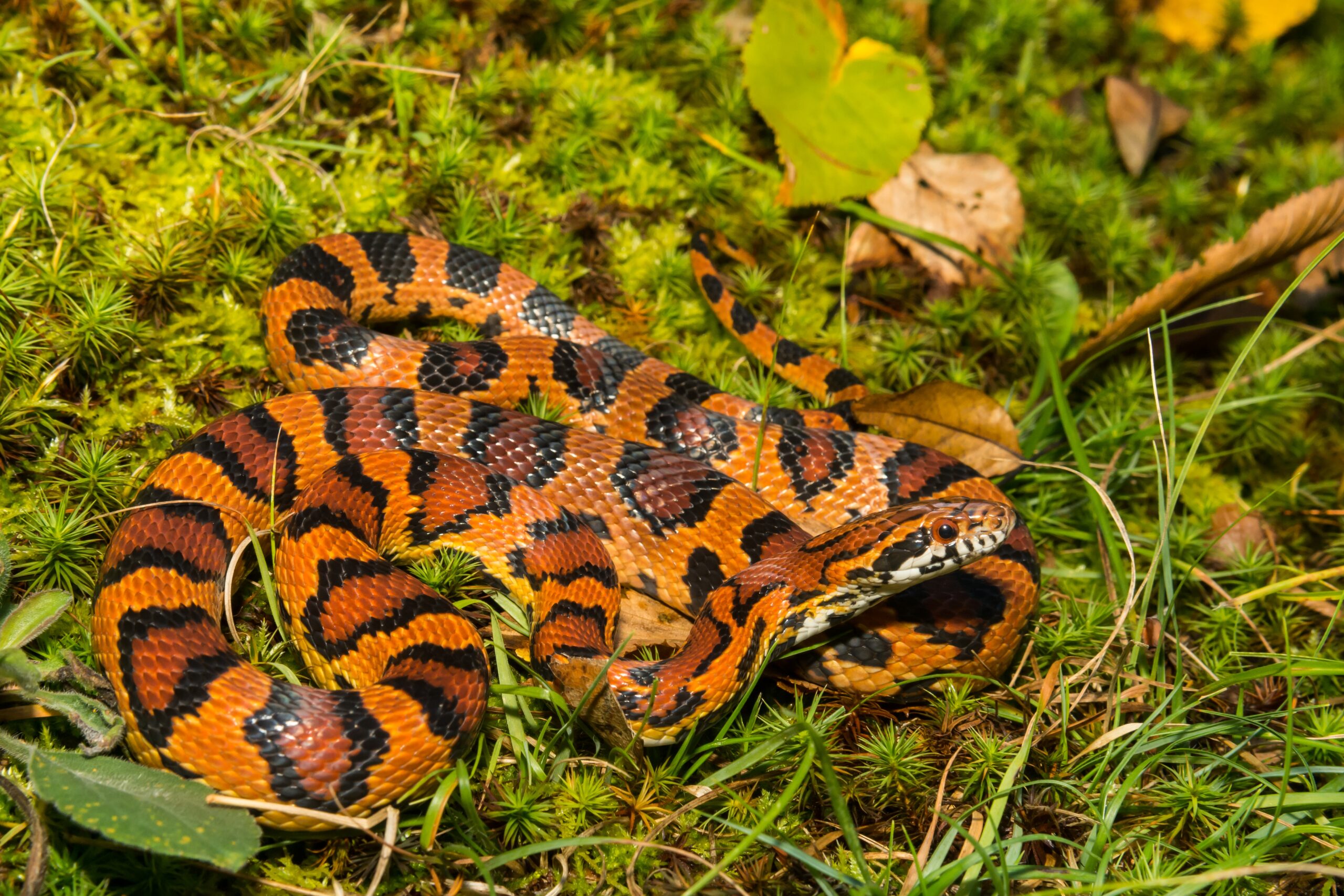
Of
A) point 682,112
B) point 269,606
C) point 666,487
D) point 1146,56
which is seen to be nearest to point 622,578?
point 666,487

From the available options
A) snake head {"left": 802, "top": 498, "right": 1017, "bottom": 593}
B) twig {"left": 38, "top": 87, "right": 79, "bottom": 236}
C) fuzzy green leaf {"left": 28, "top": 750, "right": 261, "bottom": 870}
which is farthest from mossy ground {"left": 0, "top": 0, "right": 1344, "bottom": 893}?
snake head {"left": 802, "top": 498, "right": 1017, "bottom": 593}

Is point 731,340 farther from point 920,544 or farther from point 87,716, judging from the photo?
point 87,716

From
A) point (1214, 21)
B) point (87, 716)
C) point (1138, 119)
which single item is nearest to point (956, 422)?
point (1138, 119)

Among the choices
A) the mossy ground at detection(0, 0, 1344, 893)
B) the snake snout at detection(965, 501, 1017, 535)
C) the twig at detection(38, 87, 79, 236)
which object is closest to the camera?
the mossy ground at detection(0, 0, 1344, 893)

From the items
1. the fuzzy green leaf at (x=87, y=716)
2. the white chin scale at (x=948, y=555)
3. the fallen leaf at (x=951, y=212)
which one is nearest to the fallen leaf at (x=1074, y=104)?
the fallen leaf at (x=951, y=212)

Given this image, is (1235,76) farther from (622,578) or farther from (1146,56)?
(622,578)

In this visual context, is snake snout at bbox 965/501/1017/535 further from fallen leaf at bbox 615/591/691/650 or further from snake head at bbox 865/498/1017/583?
fallen leaf at bbox 615/591/691/650
